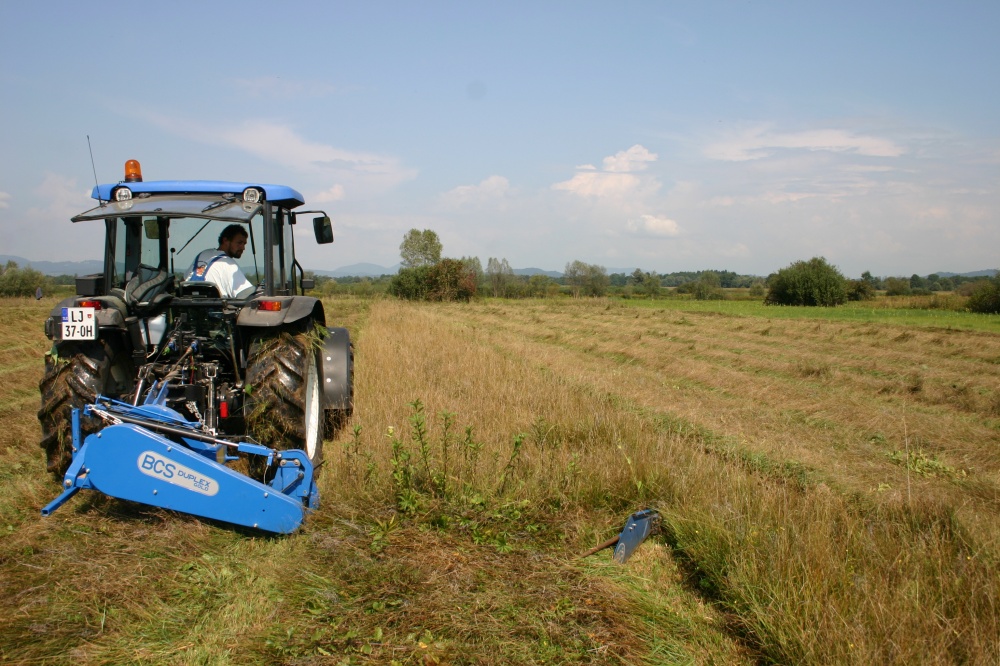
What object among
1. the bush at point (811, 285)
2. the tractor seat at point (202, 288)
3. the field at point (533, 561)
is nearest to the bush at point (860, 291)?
the bush at point (811, 285)

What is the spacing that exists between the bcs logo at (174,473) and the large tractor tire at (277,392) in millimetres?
804

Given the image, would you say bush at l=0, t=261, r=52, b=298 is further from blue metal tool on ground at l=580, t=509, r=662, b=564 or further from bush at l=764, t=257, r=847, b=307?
bush at l=764, t=257, r=847, b=307

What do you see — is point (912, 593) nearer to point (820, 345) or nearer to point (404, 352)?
point (404, 352)

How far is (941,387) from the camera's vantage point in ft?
29.8

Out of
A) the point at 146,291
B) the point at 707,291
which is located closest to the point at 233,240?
the point at 146,291

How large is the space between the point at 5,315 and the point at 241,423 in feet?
55.9

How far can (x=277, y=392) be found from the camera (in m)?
4.00

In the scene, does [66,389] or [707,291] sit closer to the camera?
[66,389]

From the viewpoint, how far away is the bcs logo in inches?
122

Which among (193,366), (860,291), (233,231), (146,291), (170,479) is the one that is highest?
(860,291)

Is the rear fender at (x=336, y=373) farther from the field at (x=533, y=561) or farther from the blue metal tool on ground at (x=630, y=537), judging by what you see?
the blue metal tool on ground at (x=630, y=537)

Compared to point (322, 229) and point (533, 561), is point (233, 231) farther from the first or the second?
point (533, 561)

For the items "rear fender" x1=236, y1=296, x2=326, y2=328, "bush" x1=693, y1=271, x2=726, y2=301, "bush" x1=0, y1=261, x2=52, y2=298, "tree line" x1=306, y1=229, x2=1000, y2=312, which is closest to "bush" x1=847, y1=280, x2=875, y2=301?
"tree line" x1=306, y1=229, x2=1000, y2=312

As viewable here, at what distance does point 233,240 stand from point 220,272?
14.3 inches
